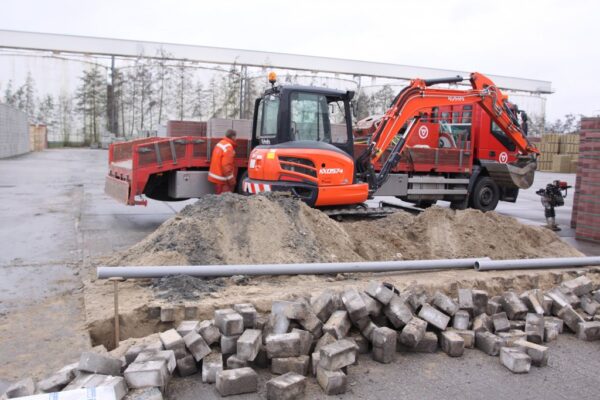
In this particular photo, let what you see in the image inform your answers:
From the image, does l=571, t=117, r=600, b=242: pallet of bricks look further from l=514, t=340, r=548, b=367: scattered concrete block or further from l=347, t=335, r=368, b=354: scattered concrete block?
l=347, t=335, r=368, b=354: scattered concrete block

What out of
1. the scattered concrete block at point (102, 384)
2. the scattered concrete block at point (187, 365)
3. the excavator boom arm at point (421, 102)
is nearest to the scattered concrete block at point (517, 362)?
the scattered concrete block at point (187, 365)

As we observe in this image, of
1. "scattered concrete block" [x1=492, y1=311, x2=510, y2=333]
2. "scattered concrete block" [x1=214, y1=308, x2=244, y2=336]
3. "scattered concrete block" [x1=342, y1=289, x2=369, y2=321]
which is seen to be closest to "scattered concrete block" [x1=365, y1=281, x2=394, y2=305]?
"scattered concrete block" [x1=342, y1=289, x2=369, y2=321]

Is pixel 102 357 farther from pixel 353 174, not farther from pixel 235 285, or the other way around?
pixel 353 174

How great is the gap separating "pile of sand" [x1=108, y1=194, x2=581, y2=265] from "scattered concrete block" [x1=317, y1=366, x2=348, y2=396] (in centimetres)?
242

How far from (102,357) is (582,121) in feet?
37.1

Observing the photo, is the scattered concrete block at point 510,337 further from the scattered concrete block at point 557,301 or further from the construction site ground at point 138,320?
the scattered concrete block at point 557,301

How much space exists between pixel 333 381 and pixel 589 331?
2958 millimetres

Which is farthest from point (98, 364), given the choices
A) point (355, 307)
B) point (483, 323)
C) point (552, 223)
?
point (552, 223)

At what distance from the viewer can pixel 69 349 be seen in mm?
4465

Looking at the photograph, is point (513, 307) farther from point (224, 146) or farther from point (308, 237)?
point (224, 146)

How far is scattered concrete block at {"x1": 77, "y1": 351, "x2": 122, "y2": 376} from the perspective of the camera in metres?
3.68

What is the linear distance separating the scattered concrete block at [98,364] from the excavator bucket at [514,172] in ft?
39.4

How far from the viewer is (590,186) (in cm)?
1097

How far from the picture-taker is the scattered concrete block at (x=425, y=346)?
4754mm
